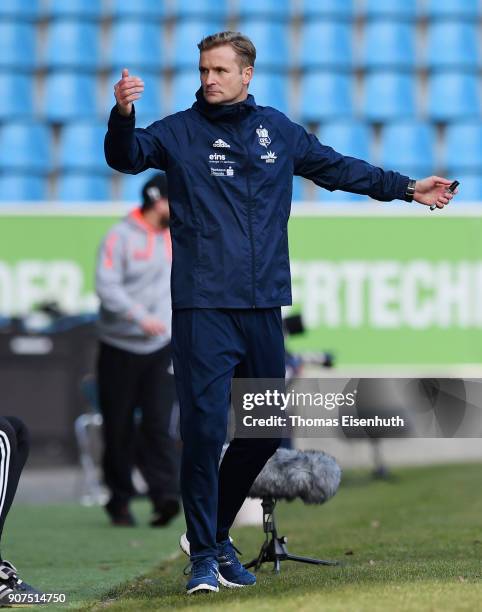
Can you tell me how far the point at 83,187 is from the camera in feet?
49.8

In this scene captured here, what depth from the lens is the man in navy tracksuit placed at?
450 cm

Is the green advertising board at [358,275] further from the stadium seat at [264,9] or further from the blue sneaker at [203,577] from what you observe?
the blue sneaker at [203,577]

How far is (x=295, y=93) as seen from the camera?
16141mm

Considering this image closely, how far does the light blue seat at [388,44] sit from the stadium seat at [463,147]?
118cm

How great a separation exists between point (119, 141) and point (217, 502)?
4.24ft

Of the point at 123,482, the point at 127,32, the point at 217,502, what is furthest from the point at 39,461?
the point at 217,502

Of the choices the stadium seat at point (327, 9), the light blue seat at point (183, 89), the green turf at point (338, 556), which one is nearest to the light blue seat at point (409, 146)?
the stadium seat at point (327, 9)

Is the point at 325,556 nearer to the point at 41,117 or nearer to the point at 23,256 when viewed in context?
the point at 23,256

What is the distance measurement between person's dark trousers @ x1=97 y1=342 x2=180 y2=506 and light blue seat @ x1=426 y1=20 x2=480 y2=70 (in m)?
8.93

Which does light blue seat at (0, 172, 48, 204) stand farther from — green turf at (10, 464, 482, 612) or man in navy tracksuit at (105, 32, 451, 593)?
man in navy tracksuit at (105, 32, 451, 593)

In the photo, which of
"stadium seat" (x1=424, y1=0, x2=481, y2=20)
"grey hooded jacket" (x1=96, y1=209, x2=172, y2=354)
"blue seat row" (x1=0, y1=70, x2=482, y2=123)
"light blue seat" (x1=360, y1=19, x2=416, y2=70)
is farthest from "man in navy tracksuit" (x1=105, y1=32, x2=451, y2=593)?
"stadium seat" (x1=424, y1=0, x2=481, y2=20)

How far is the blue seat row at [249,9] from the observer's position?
16.5 metres

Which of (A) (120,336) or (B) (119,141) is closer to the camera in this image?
(B) (119,141)

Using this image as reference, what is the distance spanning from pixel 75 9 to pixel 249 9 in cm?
212
